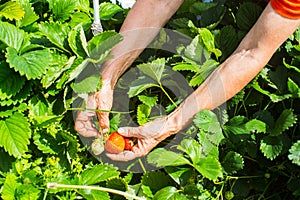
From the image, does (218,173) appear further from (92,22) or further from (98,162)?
(92,22)

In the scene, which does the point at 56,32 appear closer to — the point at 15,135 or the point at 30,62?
the point at 30,62

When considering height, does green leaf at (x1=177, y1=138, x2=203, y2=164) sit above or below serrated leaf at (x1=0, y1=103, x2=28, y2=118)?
below

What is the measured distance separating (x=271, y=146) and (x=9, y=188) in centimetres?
80

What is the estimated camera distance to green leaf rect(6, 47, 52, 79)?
1.77 meters

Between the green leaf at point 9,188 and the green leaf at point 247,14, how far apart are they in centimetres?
92

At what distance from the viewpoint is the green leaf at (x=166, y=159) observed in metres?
1.87

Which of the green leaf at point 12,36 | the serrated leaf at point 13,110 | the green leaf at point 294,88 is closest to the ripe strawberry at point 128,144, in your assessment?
the serrated leaf at point 13,110

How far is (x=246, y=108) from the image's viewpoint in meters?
2.12

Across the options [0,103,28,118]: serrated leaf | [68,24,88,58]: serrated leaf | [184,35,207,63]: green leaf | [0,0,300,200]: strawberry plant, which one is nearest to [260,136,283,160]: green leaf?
[0,0,300,200]: strawberry plant

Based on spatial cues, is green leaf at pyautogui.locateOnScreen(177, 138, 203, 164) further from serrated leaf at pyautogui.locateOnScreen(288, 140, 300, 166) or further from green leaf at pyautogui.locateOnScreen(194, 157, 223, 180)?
serrated leaf at pyautogui.locateOnScreen(288, 140, 300, 166)

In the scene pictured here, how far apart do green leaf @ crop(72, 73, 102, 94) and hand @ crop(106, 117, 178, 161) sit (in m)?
0.15

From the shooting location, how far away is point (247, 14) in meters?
2.12

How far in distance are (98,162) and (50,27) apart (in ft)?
1.53

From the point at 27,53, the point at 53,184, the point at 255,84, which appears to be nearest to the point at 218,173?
the point at 255,84
